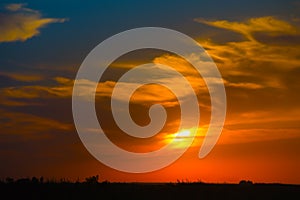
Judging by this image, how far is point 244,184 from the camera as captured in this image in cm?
4791

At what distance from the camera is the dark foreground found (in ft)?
135

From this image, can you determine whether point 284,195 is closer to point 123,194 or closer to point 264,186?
point 264,186

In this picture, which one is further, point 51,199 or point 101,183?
point 101,183

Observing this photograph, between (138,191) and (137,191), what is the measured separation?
0.21ft

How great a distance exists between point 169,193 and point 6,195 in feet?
29.7

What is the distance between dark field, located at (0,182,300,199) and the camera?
41.3 m

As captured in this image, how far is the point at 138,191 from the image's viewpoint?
4275cm

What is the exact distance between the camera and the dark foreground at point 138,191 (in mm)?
41281

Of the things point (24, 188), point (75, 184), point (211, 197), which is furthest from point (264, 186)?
point (24, 188)

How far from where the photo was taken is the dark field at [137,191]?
41281 mm

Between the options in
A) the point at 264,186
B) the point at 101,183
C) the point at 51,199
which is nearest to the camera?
the point at 51,199

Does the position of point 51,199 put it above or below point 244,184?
below

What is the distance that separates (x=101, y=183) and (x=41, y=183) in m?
3.45

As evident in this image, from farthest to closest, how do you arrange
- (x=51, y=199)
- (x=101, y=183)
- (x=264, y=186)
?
1. (x=264, y=186)
2. (x=101, y=183)
3. (x=51, y=199)
